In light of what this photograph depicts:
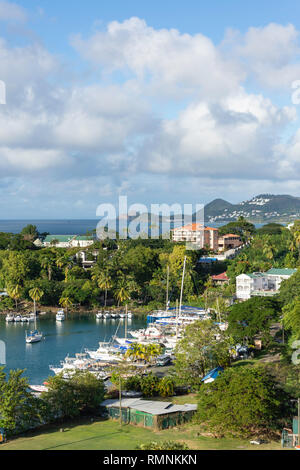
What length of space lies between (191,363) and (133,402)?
23.4 ft

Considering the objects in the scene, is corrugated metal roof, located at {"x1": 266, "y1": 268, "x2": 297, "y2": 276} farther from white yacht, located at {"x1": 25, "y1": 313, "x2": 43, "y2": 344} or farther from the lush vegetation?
the lush vegetation

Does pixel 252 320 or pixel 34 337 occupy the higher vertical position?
pixel 252 320

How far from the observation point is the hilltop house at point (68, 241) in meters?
106

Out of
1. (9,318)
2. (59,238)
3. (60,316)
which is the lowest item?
(9,318)

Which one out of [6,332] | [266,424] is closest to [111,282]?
[6,332]

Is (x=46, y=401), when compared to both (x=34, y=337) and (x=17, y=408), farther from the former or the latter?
(x=34, y=337)

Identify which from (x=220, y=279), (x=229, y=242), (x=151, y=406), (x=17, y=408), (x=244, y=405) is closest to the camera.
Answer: (x=244, y=405)

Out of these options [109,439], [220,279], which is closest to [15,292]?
[220,279]

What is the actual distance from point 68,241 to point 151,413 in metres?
87.8

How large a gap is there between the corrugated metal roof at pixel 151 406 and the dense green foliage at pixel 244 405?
1.60 meters

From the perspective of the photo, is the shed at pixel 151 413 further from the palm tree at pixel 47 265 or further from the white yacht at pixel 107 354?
the palm tree at pixel 47 265

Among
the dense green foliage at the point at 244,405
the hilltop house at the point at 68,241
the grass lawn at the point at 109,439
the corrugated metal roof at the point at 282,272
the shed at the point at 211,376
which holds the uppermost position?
the hilltop house at the point at 68,241

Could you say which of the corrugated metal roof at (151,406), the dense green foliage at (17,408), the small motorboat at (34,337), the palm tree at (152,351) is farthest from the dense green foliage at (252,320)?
the small motorboat at (34,337)

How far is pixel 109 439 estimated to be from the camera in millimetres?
23578
